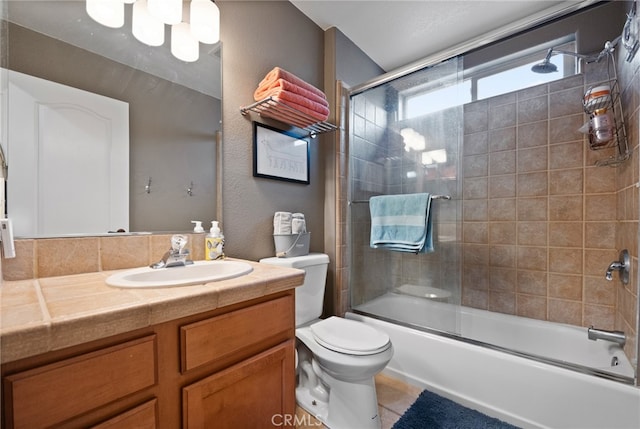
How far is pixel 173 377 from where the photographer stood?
685 millimetres

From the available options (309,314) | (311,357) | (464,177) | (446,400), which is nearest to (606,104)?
(464,177)

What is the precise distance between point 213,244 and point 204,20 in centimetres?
102

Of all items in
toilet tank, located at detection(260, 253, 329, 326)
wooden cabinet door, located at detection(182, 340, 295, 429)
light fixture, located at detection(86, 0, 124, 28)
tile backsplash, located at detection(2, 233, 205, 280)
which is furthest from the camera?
toilet tank, located at detection(260, 253, 329, 326)

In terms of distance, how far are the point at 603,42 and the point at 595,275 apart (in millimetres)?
1432

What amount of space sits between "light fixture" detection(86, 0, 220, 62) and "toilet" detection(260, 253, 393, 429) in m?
1.14

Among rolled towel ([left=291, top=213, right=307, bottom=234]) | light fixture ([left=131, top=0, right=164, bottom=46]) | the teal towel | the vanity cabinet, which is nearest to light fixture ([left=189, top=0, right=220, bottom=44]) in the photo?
light fixture ([left=131, top=0, right=164, bottom=46])

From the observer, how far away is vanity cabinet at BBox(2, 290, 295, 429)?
51cm

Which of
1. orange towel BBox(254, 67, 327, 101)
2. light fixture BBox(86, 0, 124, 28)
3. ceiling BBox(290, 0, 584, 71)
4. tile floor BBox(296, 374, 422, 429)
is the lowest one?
tile floor BBox(296, 374, 422, 429)

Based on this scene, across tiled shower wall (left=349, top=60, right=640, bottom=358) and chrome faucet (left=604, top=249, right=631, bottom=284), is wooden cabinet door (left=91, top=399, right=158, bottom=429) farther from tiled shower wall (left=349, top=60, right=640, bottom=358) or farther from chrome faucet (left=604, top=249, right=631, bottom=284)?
chrome faucet (left=604, top=249, right=631, bottom=284)

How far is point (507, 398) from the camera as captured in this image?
1.31 meters

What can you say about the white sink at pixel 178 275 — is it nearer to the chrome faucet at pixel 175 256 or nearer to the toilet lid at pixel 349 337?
the chrome faucet at pixel 175 256

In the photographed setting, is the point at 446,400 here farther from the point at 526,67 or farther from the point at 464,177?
the point at 526,67

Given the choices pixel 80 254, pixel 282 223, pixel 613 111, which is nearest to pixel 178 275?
pixel 80 254

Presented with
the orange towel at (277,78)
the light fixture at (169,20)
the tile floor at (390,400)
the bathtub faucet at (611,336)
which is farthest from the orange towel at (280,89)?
the bathtub faucet at (611,336)
